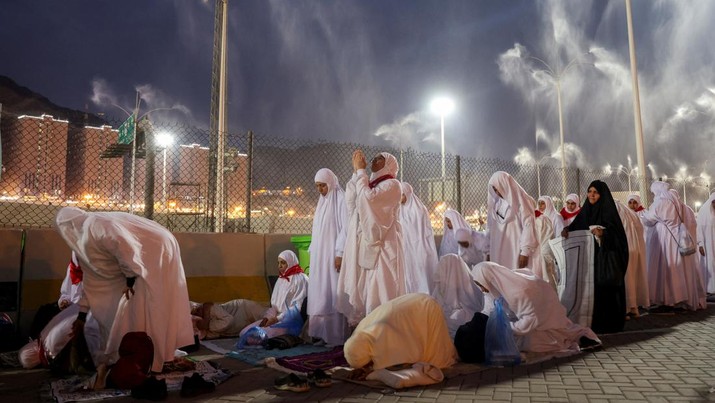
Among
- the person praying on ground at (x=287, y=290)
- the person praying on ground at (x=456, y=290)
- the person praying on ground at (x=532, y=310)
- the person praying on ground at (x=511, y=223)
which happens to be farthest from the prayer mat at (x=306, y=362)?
the person praying on ground at (x=511, y=223)

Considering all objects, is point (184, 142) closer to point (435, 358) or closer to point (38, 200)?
point (38, 200)

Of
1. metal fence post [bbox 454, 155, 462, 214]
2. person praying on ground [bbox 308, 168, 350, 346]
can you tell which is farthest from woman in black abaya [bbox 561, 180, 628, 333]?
metal fence post [bbox 454, 155, 462, 214]

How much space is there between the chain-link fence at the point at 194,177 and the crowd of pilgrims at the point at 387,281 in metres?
1.66

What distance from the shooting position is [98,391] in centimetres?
375

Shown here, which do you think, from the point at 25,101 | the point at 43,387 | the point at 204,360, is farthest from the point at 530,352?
the point at 25,101

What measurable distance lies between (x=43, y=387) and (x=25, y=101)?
67.3 m

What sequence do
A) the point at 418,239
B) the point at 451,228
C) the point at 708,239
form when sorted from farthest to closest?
the point at 708,239 → the point at 451,228 → the point at 418,239

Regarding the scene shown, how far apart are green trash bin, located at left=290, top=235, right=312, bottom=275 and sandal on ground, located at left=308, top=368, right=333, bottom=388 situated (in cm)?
341

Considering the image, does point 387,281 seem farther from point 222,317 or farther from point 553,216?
point 553,216

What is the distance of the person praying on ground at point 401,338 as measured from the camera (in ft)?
13.3

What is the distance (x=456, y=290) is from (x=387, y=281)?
1.46 m

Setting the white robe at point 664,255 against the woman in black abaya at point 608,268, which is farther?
the white robe at point 664,255

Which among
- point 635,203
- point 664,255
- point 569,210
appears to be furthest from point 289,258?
point 635,203

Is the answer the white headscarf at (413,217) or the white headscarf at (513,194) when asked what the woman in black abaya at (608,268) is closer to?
the white headscarf at (513,194)
